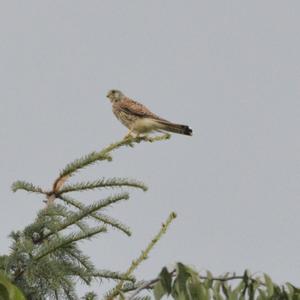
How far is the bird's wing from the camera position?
40.8 feet

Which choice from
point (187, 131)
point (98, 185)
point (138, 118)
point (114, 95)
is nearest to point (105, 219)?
point (98, 185)

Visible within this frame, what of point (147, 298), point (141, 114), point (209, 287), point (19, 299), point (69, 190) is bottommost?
point (19, 299)

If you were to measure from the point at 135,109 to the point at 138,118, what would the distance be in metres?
0.28

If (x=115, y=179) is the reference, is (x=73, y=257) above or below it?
below

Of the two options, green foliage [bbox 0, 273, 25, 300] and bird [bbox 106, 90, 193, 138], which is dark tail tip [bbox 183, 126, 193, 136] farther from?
green foliage [bbox 0, 273, 25, 300]

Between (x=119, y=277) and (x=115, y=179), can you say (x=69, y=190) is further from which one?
(x=119, y=277)

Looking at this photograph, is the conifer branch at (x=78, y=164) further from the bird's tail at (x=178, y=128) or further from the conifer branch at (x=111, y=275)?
the bird's tail at (x=178, y=128)

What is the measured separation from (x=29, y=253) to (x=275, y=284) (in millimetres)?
1732

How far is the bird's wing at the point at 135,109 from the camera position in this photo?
12445 mm

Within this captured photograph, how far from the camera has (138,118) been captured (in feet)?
41.3

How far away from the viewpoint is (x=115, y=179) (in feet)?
18.5

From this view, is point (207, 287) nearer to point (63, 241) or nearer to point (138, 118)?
point (63, 241)

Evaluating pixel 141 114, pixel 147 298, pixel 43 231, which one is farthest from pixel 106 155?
pixel 141 114

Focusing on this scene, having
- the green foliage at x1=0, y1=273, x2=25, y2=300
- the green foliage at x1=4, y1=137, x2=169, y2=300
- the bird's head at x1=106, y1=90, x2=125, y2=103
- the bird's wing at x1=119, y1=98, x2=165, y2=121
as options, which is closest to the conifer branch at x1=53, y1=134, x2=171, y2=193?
the green foliage at x1=4, y1=137, x2=169, y2=300
